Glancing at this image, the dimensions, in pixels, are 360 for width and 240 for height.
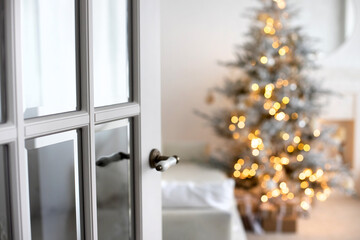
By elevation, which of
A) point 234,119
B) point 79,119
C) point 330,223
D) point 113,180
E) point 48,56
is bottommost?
point 330,223

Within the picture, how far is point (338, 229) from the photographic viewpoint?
3680 millimetres

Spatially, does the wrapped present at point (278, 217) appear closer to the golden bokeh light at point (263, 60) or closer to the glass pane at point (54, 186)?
the golden bokeh light at point (263, 60)

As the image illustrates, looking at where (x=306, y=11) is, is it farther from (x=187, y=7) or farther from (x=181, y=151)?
(x=181, y=151)

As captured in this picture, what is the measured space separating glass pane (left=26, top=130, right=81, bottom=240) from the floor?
2906 mm

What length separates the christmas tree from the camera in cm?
359

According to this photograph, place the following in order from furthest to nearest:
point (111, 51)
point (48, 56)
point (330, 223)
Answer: point (330, 223), point (111, 51), point (48, 56)

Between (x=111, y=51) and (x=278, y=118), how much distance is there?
2.81 m

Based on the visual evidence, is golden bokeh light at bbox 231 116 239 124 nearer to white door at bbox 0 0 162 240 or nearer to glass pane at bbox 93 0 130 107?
white door at bbox 0 0 162 240

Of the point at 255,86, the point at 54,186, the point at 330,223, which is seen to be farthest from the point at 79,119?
the point at 330,223

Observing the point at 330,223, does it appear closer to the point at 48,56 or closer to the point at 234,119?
the point at 234,119

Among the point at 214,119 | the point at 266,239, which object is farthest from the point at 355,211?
the point at 214,119

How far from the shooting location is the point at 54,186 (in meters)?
0.78

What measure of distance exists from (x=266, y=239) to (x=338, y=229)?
61 centimetres

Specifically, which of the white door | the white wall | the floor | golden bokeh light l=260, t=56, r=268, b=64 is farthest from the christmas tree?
the white door
